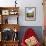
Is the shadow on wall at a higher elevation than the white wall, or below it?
below

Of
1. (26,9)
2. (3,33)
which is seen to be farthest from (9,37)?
(26,9)

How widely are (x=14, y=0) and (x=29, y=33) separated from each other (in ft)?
4.32

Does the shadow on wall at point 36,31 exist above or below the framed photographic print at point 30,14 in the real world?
below

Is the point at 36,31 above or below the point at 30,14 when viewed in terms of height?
below

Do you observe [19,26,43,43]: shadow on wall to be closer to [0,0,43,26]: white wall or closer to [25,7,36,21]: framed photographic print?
[0,0,43,26]: white wall

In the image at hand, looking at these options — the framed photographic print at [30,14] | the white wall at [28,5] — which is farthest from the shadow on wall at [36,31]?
the framed photographic print at [30,14]

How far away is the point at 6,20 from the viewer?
18.6 ft

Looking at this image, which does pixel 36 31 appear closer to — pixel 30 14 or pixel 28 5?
pixel 30 14

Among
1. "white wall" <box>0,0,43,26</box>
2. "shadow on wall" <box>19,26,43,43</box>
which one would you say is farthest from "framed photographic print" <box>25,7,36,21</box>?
"shadow on wall" <box>19,26,43,43</box>

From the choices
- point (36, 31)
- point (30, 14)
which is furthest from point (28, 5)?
point (36, 31)

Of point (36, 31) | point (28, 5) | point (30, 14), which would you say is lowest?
point (36, 31)

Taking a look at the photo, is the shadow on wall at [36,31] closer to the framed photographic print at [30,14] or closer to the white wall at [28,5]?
the white wall at [28,5]

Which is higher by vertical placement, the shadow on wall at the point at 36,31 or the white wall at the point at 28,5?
the white wall at the point at 28,5

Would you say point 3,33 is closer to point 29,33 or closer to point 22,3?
point 29,33
